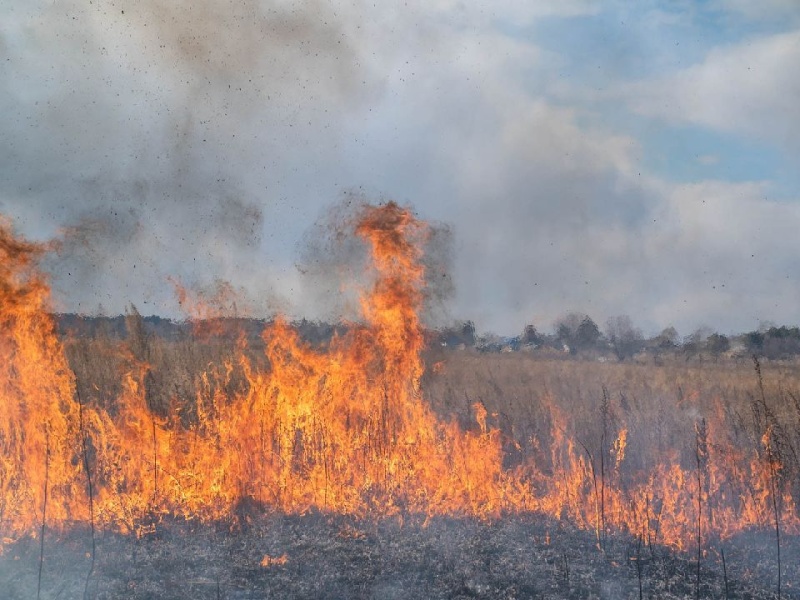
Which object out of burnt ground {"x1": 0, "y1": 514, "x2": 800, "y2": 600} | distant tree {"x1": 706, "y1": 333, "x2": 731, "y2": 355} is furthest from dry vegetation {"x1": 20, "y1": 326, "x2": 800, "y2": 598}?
distant tree {"x1": 706, "y1": 333, "x2": 731, "y2": 355}

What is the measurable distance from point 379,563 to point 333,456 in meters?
3.11

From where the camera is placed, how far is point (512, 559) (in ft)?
22.6

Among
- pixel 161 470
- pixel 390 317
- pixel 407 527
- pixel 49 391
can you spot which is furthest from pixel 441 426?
pixel 49 391

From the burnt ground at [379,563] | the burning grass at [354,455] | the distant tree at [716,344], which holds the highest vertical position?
the distant tree at [716,344]

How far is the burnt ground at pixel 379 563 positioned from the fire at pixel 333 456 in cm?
36

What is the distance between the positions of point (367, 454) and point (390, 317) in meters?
2.02

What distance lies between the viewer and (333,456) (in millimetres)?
9742

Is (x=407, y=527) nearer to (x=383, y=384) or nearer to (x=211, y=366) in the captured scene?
(x=383, y=384)

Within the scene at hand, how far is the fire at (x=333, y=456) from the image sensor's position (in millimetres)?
8164

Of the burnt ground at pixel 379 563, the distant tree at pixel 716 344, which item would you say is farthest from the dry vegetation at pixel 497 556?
the distant tree at pixel 716 344

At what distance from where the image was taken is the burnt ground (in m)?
6.22

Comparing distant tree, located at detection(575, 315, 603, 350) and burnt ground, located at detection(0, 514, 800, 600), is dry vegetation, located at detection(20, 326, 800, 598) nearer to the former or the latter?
burnt ground, located at detection(0, 514, 800, 600)

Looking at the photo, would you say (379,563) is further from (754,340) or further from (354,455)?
(754,340)

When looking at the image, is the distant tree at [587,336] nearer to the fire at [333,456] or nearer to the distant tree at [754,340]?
the distant tree at [754,340]
